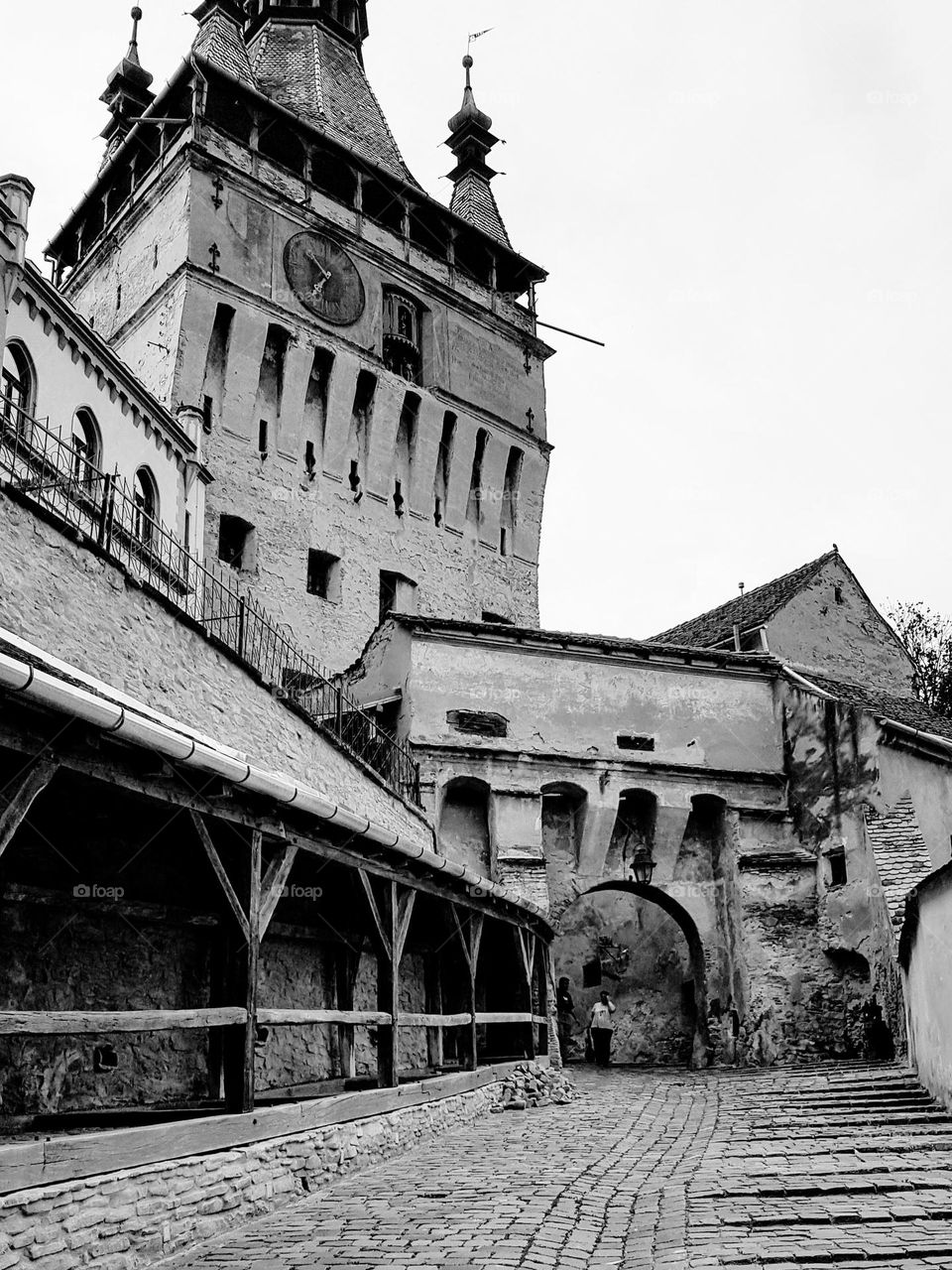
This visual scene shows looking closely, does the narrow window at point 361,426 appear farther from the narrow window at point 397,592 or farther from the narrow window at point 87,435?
the narrow window at point 87,435

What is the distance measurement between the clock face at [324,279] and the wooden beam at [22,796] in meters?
24.1

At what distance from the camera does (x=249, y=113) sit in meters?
30.0

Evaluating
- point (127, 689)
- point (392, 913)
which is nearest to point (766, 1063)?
point (392, 913)

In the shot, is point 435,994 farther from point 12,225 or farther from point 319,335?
point 319,335

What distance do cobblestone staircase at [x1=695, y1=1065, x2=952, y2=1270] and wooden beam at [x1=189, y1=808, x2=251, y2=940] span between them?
3.27m

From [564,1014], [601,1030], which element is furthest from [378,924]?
[564,1014]

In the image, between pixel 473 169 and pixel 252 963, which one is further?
pixel 473 169

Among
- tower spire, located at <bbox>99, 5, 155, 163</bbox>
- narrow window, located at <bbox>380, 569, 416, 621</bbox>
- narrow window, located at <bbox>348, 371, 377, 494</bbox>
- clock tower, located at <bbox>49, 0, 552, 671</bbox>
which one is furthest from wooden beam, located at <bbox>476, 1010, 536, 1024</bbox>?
tower spire, located at <bbox>99, 5, 155, 163</bbox>

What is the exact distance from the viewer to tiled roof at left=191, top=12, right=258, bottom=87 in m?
30.1

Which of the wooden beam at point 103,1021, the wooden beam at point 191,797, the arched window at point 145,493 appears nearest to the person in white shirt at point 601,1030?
the wooden beam at point 191,797

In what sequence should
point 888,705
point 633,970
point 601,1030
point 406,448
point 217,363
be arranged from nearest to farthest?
point 601,1030 < point 888,705 < point 633,970 < point 217,363 < point 406,448

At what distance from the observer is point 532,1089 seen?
15.3 meters

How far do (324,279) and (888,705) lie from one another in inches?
634

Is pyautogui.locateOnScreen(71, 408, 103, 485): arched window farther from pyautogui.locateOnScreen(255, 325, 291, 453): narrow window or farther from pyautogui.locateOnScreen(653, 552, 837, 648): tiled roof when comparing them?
pyautogui.locateOnScreen(653, 552, 837, 648): tiled roof
